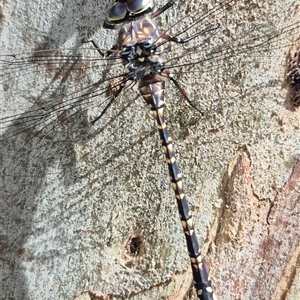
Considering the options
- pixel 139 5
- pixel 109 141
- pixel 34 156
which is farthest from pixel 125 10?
pixel 34 156

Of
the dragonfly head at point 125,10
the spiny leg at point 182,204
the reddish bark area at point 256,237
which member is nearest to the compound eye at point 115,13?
the dragonfly head at point 125,10

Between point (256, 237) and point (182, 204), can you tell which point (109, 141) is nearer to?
point (182, 204)

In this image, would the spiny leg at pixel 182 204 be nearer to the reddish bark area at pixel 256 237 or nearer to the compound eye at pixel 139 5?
the reddish bark area at pixel 256 237

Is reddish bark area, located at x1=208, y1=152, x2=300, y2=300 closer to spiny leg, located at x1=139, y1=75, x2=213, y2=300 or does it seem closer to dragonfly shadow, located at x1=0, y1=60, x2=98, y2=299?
spiny leg, located at x1=139, y1=75, x2=213, y2=300

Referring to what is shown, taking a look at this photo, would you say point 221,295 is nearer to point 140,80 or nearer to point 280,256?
point 280,256

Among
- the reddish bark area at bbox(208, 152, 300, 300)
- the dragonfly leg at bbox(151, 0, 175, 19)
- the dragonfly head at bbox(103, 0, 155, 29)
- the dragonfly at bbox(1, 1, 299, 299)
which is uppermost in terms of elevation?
the dragonfly head at bbox(103, 0, 155, 29)

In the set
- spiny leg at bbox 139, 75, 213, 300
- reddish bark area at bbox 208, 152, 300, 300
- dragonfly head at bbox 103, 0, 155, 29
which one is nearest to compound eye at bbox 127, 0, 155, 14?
dragonfly head at bbox 103, 0, 155, 29

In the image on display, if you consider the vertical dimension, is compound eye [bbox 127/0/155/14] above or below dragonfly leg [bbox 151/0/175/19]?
above

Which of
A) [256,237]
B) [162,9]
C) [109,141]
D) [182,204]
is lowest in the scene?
[256,237]
